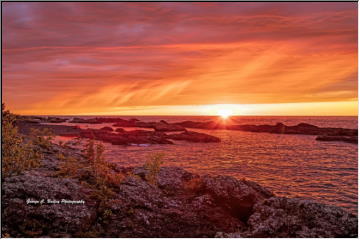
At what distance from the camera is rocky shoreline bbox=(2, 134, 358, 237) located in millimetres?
11000

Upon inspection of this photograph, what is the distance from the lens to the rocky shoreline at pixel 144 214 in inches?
433

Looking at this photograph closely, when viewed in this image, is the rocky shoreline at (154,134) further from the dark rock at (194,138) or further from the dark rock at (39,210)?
the dark rock at (39,210)

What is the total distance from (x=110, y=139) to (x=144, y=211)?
28.0 meters

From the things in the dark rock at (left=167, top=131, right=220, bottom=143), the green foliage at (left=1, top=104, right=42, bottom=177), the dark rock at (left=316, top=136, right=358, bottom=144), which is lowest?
the dark rock at (left=316, top=136, right=358, bottom=144)

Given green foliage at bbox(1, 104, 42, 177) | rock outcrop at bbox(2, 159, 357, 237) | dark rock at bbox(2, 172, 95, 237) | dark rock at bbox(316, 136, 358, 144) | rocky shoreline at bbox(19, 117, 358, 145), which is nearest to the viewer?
dark rock at bbox(2, 172, 95, 237)

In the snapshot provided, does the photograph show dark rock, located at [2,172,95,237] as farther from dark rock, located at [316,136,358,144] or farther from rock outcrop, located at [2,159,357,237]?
dark rock, located at [316,136,358,144]

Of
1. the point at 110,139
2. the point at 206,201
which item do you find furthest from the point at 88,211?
the point at 110,139

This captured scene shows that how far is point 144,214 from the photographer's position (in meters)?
12.1

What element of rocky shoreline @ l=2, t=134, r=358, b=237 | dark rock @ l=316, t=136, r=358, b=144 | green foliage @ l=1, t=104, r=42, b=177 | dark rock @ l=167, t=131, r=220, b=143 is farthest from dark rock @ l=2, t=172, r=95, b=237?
dark rock @ l=316, t=136, r=358, b=144

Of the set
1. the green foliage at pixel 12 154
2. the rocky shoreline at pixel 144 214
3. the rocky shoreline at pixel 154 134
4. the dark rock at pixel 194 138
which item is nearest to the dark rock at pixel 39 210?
the rocky shoreline at pixel 144 214

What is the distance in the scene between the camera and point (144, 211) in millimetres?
12328

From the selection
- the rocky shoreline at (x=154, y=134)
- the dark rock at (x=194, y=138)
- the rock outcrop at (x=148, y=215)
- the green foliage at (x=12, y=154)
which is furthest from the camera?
the dark rock at (x=194, y=138)

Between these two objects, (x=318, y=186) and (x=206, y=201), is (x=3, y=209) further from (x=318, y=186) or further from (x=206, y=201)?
(x=318, y=186)

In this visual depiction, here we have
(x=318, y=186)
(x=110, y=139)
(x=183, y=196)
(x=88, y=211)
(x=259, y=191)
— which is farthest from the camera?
(x=110, y=139)
